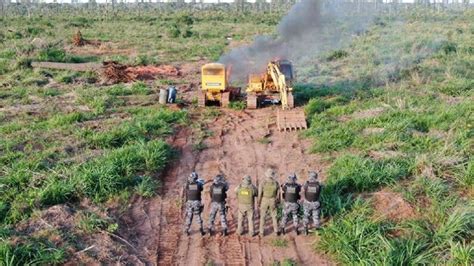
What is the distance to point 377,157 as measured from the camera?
12711mm

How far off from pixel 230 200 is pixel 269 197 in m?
2.09

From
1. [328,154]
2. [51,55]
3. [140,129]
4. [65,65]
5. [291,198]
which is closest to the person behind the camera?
[291,198]

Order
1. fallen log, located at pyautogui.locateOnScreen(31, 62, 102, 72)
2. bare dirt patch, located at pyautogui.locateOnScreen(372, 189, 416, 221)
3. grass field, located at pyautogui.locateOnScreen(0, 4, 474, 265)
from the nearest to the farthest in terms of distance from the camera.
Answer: grass field, located at pyautogui.locateOnScreen(0, 4, 474, 265) < bare dirt patch, located at pyautogui.locateOnScreen(372, 189, 416, 221) < fallen log, located at pyautogui.locateOnScreen(31, 62, 102, 72)

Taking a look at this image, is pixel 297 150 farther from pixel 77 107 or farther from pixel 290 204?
pixel 77 107

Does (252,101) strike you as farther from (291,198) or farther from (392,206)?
(291,198)

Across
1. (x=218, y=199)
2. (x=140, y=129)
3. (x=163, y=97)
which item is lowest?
(x=218, y=199)

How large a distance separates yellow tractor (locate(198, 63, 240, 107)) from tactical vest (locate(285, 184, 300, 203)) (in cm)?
1048

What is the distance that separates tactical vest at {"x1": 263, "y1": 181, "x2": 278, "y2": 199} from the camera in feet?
31.2

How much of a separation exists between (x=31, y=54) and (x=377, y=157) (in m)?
23.6

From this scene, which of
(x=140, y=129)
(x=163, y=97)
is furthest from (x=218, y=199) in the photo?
(x=163, y=97)

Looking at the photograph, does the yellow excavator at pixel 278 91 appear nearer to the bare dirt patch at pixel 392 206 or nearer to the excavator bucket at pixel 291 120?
the excavator bucket at pixel 291 120

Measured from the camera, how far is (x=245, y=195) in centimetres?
954

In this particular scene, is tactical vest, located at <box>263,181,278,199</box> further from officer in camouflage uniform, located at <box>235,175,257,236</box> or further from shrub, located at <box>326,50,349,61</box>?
shrub, located at <box>326,50,349,61</box>

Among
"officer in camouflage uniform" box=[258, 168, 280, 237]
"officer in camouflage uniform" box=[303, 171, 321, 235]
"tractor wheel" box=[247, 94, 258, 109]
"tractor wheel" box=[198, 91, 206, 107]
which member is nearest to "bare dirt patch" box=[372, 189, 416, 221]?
"officer in camouflage uniform" box=[303, 171, 321, 235]
